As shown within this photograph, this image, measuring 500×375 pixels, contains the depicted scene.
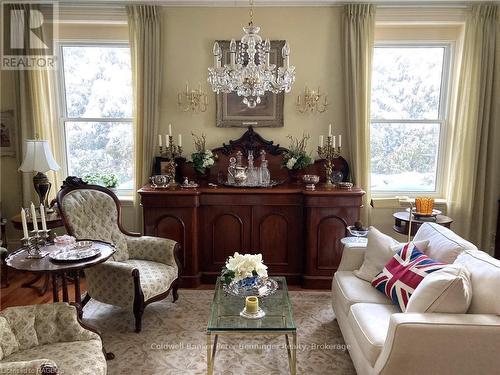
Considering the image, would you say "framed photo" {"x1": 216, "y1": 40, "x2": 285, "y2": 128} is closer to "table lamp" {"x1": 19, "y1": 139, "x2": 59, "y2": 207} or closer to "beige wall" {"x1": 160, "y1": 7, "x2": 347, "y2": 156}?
"beige wall" {"x1": 160, "y1": 7, "x2": 347, "y2": 156}

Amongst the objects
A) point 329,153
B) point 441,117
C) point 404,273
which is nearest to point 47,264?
point 404,273

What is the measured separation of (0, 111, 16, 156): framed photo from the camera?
406cm

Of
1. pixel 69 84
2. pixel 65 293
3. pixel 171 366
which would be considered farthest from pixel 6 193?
pixel 171 366

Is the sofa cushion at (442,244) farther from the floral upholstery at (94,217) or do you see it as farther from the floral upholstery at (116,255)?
the floral upholstery at (94,217)

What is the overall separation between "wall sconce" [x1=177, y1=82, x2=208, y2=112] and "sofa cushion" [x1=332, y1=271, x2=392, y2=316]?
7.53 ft

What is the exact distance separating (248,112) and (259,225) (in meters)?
1.25

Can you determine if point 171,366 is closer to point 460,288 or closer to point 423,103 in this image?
point 460,288

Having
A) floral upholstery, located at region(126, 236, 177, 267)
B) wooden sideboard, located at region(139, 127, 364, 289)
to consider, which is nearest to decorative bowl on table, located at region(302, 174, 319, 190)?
wooden sideboard, located at region(139, 127, 364, 289)

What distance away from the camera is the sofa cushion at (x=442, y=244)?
224 centimetres

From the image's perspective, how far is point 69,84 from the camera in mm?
4199

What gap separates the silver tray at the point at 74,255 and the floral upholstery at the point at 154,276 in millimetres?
534

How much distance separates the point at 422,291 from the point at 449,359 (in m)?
0.32

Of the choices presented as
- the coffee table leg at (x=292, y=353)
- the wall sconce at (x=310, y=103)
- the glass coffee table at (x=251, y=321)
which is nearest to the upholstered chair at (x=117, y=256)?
the glass coffee table at (x=251, y=321)

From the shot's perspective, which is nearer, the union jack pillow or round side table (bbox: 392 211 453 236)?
the union jack pillow
